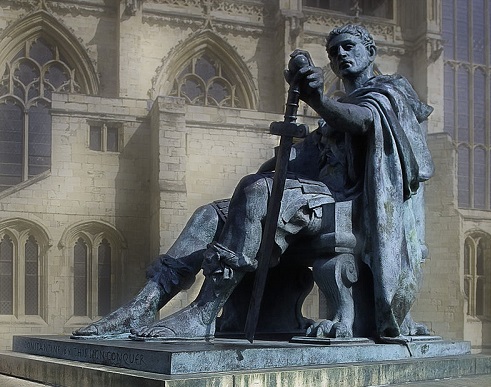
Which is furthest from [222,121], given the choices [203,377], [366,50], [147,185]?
[203,377]

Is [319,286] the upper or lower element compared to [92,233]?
lower

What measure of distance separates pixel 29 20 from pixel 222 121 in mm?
7233

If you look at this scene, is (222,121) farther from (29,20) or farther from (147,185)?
(29,20)

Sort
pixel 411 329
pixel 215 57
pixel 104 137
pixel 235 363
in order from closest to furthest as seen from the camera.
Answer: pixel 235 363 < pixel 411 329 < pixel 104 137 < pixel 215 57

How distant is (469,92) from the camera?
2928 centimetres

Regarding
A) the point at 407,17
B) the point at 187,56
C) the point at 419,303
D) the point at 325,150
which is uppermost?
the point at 407,17

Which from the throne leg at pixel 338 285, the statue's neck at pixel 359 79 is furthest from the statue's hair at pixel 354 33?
the throne leg at pixel 338 285

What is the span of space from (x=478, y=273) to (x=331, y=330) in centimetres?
2445

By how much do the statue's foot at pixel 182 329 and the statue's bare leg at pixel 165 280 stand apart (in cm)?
17

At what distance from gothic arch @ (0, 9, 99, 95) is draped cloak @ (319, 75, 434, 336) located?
20.5 metres

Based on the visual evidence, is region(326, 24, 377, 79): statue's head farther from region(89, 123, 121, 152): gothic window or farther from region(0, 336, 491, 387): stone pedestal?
region(89, 123, 121, 152): gothic window

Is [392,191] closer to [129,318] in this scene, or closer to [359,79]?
[359,79]

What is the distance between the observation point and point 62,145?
19.5m

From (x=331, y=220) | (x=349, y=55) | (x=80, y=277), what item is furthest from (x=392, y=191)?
(x=80, y=277)
